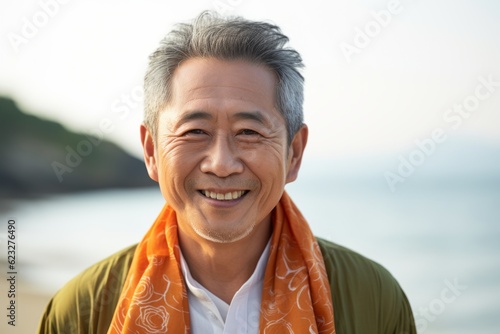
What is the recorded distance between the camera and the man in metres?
1.76

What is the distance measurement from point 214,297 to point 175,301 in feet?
0.39

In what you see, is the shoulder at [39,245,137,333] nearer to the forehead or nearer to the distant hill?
the forehead

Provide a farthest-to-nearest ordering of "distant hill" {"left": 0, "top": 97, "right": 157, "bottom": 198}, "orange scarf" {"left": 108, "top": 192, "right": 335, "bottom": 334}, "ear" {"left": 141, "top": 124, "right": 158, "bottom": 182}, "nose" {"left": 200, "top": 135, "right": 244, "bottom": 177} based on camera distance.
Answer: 1. "distant hill" {"left": 0, "top": 97, "right": 157, "bottom": 198}
2. "ear" {"left": 141, "top": 124, "right": 158, "bottom": 182}
3. "orange scarf" {"left": 108, "top": 192, "right": 335, "bottom": 334}
4. "nose" {"left": 200, "top": 135, "right": 244, "bottom": 177}

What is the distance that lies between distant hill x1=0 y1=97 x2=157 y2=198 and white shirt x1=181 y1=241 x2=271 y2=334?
5.56 meters

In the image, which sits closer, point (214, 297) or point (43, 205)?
point (214, 297)

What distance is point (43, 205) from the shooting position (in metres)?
7.45

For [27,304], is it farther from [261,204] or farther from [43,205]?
[261,204]

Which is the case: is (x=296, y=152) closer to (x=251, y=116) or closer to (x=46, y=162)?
(x=251, y=116)

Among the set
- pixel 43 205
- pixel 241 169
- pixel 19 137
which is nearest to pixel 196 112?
pixel 241 169

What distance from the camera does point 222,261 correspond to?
1915mm

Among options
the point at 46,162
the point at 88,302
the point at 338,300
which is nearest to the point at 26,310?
the point at 88,302

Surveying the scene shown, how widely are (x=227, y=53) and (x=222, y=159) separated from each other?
0.32 metres

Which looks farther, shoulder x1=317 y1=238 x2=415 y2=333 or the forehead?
shoulder x1=317 y1=238 x2=415 y2=333

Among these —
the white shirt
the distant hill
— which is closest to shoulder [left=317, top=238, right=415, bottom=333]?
the white shirt
